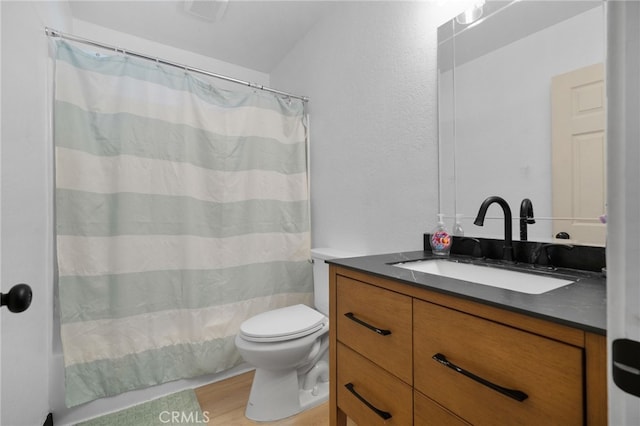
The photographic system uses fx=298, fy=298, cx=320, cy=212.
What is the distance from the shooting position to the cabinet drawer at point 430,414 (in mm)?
704

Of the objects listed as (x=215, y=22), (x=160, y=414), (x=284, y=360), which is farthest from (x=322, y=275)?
(x=215, y=22)

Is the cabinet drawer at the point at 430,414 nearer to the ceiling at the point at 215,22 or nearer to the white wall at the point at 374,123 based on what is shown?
the white wall at the point at 374,123

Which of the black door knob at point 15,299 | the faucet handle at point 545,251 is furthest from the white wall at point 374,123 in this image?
the black door knob at point 15,299

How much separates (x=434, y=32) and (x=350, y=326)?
134 cm

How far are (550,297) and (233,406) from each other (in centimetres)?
159

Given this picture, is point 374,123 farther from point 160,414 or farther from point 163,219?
point 160,414

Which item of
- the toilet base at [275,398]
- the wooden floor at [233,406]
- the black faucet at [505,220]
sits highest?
the black faucet at [505,220]

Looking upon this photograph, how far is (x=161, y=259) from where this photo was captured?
1703 millimetres

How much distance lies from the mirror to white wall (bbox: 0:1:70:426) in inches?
62.0

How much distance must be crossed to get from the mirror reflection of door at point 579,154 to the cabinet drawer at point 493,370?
592 millimetres

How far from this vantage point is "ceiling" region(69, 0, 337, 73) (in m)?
1.85

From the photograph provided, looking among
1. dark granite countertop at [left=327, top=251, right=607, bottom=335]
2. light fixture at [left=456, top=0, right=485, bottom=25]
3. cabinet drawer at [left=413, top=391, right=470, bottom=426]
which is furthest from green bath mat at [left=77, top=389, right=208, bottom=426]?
light fixture at [left=456, top=0, right=485, bottom=25]

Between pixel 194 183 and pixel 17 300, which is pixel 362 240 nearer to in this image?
pixel 194 183

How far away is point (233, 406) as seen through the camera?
159 centimetres
